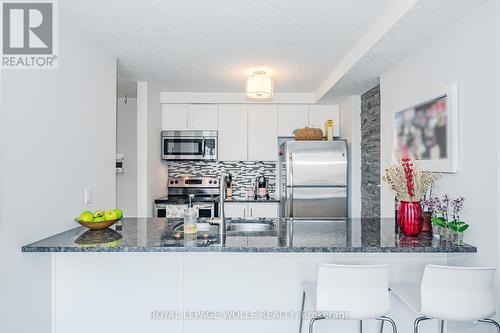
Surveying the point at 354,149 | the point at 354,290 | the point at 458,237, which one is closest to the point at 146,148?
the point at 354,149

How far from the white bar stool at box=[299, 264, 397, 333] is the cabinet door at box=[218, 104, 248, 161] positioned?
10.2 ft

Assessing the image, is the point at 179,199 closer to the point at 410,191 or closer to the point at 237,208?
the point at 237,208

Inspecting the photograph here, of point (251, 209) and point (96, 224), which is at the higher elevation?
point (96, 224)

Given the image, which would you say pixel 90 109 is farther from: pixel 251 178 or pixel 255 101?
pixel 251 178

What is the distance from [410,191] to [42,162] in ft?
6.98

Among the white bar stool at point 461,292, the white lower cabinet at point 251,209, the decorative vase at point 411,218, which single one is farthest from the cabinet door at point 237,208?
the white bar stool at point 461,292

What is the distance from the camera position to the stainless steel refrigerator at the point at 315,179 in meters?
3.99

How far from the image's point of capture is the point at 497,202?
1.68 m

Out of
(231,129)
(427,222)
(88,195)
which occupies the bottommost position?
(427,222)

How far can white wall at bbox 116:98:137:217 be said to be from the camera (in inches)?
186

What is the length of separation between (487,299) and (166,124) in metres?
3.86

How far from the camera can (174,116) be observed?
4570 millimetres

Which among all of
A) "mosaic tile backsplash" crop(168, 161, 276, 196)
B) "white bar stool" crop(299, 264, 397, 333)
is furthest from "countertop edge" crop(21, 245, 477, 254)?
"mosaic tile backsplash" crop(168, 161, 276, 196)

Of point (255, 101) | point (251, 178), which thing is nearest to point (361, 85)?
point (255, 101)
